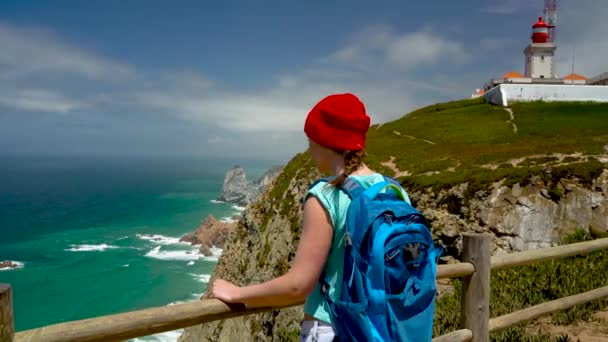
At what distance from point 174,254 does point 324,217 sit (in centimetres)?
9879

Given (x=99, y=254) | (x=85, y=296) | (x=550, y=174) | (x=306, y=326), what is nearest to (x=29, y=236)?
(x=99, y=254)

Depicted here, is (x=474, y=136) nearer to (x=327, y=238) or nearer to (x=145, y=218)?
(x=327, y=238)

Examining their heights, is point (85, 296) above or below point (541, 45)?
below

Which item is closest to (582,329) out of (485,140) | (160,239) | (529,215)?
(529,215)

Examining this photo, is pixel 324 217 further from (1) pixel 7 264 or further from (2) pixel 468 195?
(1) pixel 7 264

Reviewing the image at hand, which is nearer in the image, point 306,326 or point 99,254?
point 306,326

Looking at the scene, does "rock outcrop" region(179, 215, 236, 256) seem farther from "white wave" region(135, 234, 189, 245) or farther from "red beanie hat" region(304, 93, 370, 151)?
"red beanie hat" region(304, 93, 370, 151)

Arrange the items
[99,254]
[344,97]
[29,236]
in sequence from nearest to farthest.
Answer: [344,97], [99,254], [29,236]

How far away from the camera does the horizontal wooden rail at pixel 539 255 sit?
15.2ft

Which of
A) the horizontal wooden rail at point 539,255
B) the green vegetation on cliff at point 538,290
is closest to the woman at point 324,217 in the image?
the horizontal wooden rail at point 539,255

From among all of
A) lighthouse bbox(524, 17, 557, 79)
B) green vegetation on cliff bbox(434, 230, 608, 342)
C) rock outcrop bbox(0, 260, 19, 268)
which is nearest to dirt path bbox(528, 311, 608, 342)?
green vegetation on cliff bbox(434, 230, 608, 342)

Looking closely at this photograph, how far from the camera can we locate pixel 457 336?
13.9 feet

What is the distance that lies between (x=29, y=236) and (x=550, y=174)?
11828 centimetres

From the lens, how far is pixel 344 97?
8.43ft
